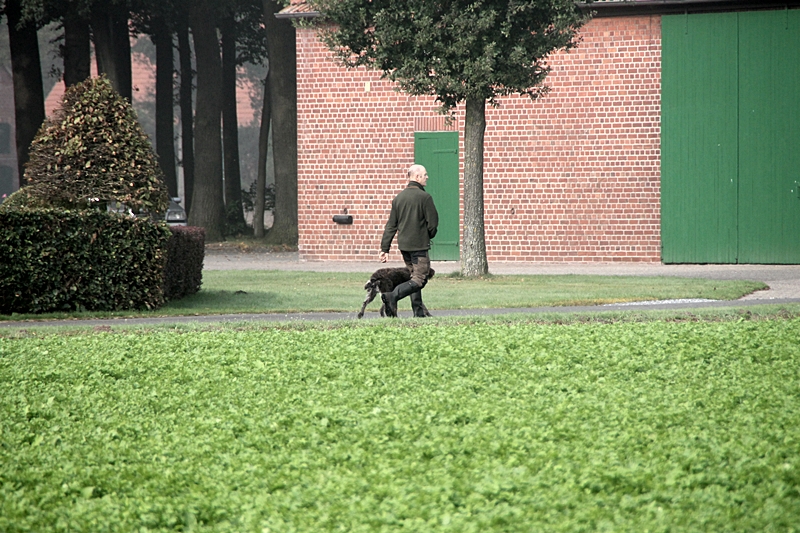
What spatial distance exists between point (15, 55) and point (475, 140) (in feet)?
50.8

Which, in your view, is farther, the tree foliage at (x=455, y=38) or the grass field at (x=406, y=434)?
the tree foliage at (x=455, y=38)

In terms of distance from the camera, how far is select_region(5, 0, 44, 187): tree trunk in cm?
2777

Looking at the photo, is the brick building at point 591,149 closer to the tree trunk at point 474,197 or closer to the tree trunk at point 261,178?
the tree trunk at point 474,197

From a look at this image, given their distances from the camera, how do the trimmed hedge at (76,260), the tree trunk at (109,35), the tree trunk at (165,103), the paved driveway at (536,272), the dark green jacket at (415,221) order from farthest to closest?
the tree trunk at (165,103) → the tree trunk at (109,35) → the trimmed hedge at (76,260) → the paved driveway at (536,272) → the dark green jacket at (415,221)

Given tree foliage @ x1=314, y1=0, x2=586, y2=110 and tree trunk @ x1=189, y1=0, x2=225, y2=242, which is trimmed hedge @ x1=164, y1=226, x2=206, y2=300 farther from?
tree trunk @ x1=189, y1=0, x2=225, y2=242

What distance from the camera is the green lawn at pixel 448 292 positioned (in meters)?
13.7

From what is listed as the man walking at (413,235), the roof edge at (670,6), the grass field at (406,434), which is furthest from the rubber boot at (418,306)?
the roof edge at (670,6)

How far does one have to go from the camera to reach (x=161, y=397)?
24.0 feet

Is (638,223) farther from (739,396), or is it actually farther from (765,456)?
(765,456)

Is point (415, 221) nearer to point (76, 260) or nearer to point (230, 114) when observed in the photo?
point (76, 260)

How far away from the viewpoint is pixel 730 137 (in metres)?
20.9

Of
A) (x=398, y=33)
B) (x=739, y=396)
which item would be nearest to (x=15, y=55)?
(x=398, y=33)

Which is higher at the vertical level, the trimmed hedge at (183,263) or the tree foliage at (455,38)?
the tree foliage at (455,38)

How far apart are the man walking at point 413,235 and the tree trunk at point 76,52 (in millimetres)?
19058
